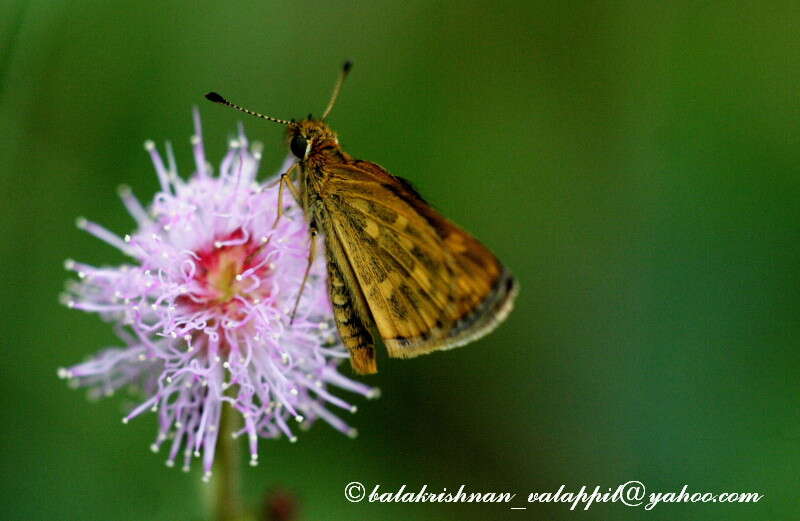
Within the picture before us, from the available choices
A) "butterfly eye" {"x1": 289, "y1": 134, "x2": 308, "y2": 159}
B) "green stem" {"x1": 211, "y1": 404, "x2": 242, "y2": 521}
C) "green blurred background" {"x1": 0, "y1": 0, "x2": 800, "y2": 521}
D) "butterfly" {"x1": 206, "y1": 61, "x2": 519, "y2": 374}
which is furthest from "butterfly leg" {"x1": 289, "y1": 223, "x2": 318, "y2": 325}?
"green blurred background" {"x1": 0, "y1": 0, "x2": 800, "y2": 521}

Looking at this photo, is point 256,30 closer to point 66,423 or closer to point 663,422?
point 66,423

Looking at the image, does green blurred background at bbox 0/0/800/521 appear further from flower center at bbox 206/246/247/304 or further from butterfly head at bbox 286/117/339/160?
butterfly head at bbox 286/117/339/160

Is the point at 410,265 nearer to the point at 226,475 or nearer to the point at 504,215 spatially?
the point at 226,475

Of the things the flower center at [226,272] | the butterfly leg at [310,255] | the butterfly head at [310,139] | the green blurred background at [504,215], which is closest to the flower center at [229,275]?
the flower center at [226,272]

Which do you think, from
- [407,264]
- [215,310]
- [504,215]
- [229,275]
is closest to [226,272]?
[229,275]

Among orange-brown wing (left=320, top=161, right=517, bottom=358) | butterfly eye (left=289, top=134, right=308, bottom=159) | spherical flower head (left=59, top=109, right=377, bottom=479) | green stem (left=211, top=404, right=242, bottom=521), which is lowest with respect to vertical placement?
green stem (left=211, top=404, right=242, bottom=521)

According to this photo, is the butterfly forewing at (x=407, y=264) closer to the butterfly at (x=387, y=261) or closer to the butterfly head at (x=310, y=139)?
the butterfly at (x=387, y=261)
